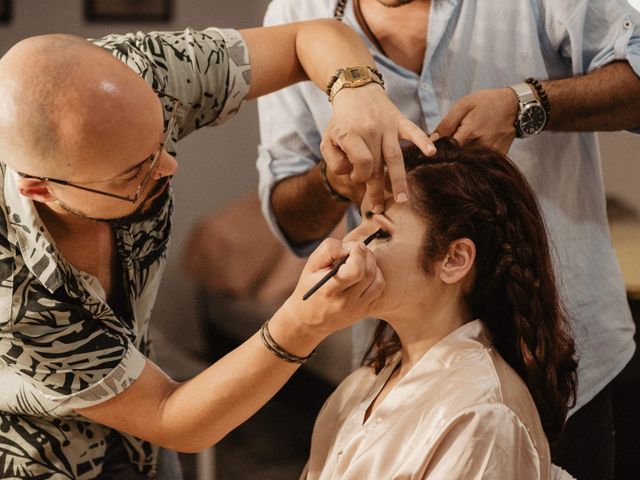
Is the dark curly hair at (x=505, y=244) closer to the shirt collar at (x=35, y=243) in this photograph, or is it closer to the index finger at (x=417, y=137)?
the index finger at (x=417, y=137)

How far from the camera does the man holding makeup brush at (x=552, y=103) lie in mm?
1667

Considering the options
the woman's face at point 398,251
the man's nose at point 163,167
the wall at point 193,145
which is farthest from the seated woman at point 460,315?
the wall at point 193,145

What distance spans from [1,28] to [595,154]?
2.54 meters

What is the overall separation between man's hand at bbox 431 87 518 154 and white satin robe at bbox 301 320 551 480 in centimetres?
35

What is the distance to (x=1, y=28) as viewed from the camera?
3432 millimetres

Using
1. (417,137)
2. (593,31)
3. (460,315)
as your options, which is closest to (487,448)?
(460,315)

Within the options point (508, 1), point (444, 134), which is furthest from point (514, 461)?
point (508, 1)

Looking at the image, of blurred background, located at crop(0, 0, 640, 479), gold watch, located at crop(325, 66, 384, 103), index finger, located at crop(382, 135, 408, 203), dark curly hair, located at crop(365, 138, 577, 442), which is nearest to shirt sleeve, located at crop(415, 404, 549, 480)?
dark curly hair, located at crop(365, 138, 577, 442)

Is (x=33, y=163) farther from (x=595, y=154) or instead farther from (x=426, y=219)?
(x=595, y=154)

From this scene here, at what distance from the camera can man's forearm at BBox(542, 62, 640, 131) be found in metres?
1.66

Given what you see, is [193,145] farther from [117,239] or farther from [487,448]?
[487,448]

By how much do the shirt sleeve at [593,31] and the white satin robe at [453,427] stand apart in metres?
0.59

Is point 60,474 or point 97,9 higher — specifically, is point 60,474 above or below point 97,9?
below

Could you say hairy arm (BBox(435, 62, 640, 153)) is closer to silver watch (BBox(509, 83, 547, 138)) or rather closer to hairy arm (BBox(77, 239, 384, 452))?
silver watch (BBox(509, 83, 547, 138))
